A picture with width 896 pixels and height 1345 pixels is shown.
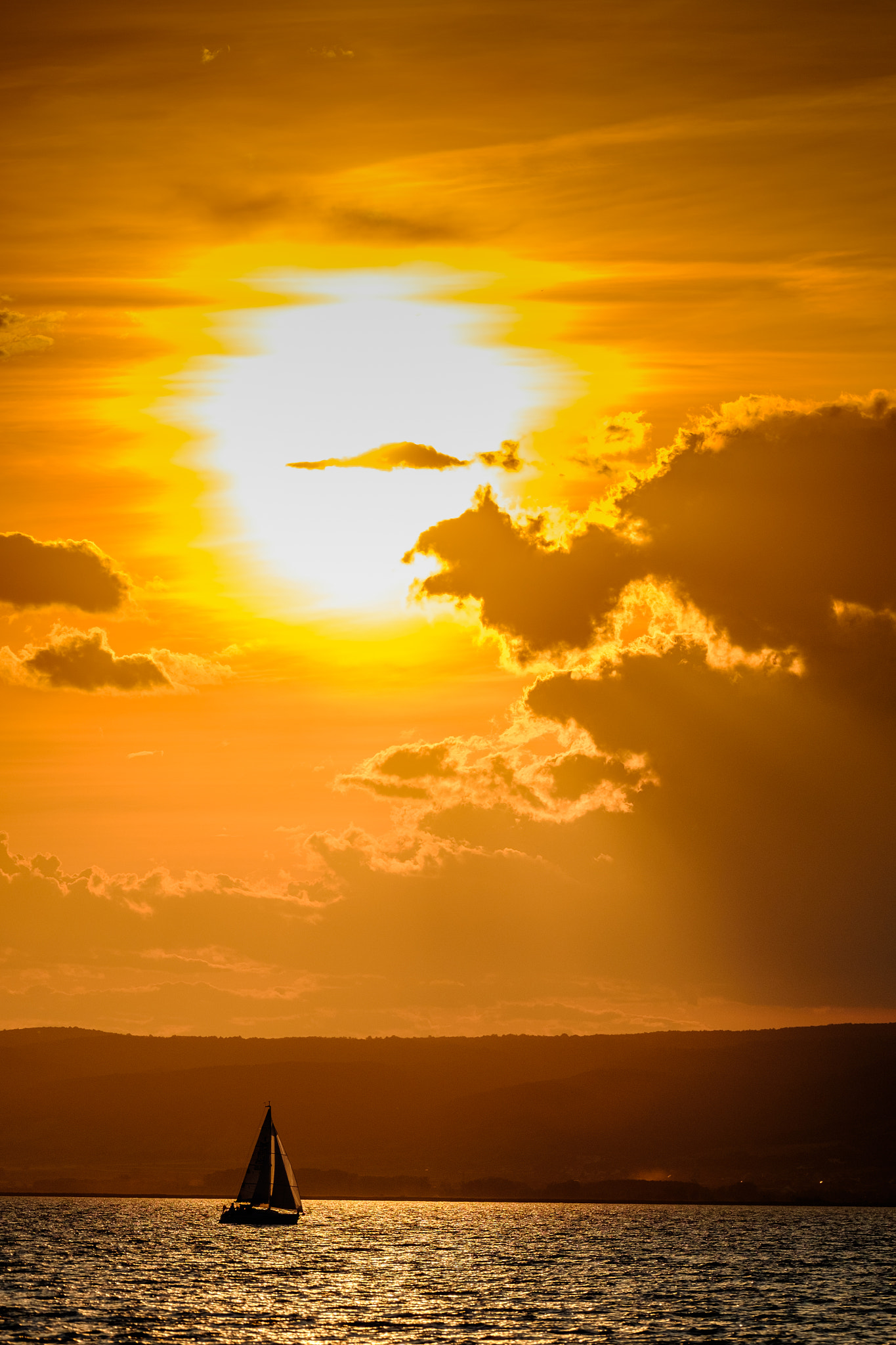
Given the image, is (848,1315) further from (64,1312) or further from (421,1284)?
(64,1312)

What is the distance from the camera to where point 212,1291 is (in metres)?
169

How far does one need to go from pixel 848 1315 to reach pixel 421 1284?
180 feet

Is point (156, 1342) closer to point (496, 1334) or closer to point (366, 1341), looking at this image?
point (366, 1341)

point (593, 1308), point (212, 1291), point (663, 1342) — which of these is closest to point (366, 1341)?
point (663, 1342)

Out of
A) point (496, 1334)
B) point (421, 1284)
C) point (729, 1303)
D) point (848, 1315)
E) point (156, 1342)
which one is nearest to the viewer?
point (156, 1342)

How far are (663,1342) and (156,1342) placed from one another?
130 feet

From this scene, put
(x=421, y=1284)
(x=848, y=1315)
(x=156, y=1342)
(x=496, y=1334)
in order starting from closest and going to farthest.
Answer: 1. (x=156, y=1342)
2. (x=496, y=1334)
3. (x=848, y=1315)
4. (x=421, y=1284)

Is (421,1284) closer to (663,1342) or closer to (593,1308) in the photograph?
(593,1308)

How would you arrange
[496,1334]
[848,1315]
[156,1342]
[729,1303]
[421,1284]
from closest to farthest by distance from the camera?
[156,1342], [496,1334], [848,1315], [729,1303], [421,1284]

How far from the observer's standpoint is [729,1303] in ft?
538

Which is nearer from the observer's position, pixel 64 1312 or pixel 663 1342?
pixel 663 1342

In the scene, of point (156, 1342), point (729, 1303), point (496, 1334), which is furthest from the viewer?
point (729, 1303)

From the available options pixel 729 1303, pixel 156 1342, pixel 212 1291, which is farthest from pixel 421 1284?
pixel 156 1342

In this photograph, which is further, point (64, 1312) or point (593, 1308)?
point (593, 1308)
